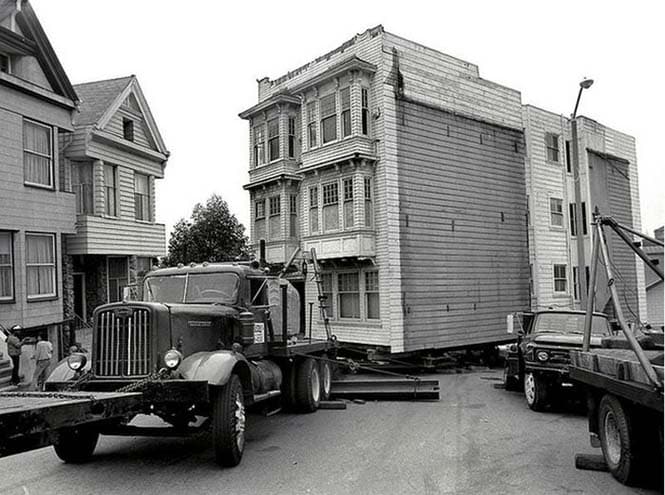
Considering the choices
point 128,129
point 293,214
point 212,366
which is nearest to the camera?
point 212,366

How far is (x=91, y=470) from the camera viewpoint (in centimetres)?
764

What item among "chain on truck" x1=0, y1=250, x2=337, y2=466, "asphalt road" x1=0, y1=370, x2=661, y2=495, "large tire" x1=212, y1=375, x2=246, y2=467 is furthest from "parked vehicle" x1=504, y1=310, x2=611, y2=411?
"large tire" x1=212, y1=375, x2=246, y2=467

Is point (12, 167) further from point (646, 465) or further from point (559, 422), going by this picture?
point (646, 465)

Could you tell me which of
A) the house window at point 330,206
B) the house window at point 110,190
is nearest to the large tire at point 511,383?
the house window at point 330,206

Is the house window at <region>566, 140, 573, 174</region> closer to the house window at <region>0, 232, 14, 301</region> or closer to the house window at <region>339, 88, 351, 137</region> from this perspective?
the house window at <region>339, 88, 351, 137</region>

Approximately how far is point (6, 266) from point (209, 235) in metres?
26.7

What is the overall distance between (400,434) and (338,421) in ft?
4.89

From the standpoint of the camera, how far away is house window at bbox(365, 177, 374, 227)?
57.5 feet

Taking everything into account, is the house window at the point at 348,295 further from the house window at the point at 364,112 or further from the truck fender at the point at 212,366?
the truck fender at the point at 212,366

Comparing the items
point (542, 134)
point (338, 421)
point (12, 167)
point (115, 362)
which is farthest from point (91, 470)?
point (542, 134)

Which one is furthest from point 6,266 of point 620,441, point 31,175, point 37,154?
point 620,441

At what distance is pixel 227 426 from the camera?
735 centimetres

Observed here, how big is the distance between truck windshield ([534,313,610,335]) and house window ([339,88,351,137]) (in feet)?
26.3

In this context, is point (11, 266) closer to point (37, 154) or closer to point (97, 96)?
point (37, 154)
